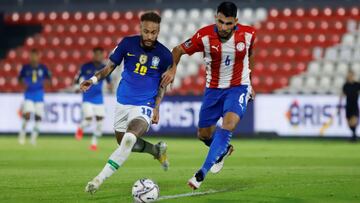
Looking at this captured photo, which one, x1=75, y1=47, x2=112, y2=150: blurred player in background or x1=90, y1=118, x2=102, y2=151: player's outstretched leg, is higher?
x1=75, y1=47, x2=112, y2=150: blurred player in background

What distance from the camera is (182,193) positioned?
9.86 meters

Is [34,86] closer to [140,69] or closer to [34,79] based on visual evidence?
[34,79]

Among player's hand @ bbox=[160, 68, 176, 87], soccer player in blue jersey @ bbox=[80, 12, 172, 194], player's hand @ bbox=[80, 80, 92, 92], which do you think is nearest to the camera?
player's hand @ bbox=[80, 80, 92, 92]

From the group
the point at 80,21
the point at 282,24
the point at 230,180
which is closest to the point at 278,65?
the point at 282,24

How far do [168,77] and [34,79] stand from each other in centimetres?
1265

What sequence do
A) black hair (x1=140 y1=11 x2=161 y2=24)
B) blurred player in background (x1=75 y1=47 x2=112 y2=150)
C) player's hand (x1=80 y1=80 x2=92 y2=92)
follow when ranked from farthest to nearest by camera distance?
blurred player in background (x1=75 y1=47 x2=112 y2=150) → black hair (x1=140 y1=11 x2=161 y2=24) → player's hand (x1=80 y1=80 x2=92 y2=92)


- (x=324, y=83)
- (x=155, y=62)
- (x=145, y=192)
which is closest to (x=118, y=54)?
(x=155, y=62)

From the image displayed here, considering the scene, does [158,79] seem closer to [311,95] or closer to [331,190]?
[331,190]

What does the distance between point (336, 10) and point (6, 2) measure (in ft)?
41.3

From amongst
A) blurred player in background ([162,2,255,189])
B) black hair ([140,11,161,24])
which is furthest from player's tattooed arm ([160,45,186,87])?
black hair ([140,11,161,24])

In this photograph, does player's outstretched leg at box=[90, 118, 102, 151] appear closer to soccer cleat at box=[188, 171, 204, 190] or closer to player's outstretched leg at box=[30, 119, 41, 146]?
player's outstretched leg at box=[30, 119, 41, 146]

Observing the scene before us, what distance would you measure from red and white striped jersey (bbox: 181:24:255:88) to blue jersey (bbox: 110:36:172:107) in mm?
492

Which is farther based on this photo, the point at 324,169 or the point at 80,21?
the point at 80,21

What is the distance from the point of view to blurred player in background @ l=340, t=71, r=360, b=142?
2317 centimetres
